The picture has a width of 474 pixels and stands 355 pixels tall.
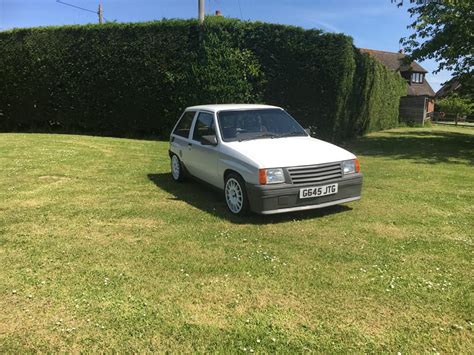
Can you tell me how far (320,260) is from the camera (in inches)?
171

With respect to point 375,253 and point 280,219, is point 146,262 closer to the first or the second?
point 280,219

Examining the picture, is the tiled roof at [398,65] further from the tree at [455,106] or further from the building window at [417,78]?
the tree at [455,106]

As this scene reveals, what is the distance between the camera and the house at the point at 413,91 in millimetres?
35250

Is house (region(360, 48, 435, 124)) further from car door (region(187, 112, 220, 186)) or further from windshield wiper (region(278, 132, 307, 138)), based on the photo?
car door (region(187, 112, 220, 186))

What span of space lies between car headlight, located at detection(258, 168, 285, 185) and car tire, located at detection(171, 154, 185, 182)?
286 cm

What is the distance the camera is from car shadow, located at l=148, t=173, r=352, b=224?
18.8 ft

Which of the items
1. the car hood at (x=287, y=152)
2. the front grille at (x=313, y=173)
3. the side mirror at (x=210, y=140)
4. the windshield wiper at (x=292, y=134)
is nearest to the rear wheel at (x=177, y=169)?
the side mirror at (x=210, y=140)

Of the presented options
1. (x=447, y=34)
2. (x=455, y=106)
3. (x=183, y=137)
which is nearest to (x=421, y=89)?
(x=455, y=106)

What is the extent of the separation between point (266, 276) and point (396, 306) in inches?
46.4

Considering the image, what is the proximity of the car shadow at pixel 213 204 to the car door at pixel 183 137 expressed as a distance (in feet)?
1.70

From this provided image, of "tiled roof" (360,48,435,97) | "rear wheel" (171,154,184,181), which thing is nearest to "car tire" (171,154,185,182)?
"rear wheel" (171,154,184,181)

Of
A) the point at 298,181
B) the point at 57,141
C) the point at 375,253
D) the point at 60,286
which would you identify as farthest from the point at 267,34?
the point at 60,286

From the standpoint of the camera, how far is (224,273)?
4.05 metres

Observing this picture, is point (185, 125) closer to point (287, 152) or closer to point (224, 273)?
point (287, 152)
